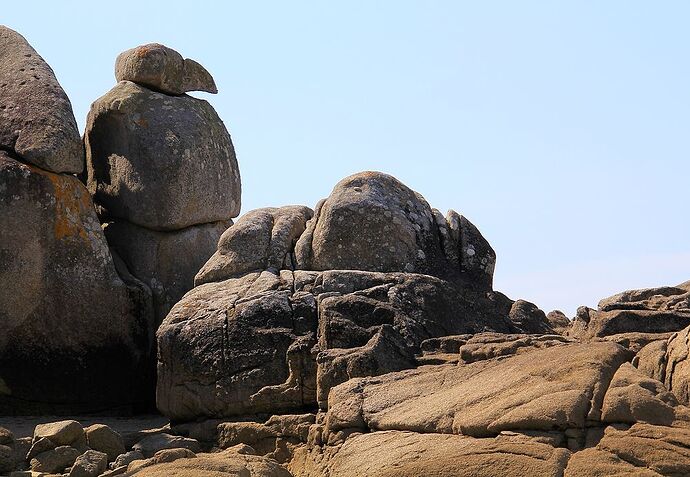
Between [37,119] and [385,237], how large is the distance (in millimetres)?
4930

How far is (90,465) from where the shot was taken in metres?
11.6

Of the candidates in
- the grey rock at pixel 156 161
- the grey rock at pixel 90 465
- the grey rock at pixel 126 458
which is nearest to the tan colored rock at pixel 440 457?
the grey rock at pixel 126 458

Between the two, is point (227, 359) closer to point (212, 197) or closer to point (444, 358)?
point (444, 358)

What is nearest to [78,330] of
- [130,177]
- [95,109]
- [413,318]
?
[130,177]

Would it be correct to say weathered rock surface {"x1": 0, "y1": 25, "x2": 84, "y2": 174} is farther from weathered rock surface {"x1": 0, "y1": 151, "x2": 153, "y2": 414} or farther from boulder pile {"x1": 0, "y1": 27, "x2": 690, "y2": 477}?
weathered rock surface {"x1": 0, "y1": 151, "x2": 153, "y2": 414}

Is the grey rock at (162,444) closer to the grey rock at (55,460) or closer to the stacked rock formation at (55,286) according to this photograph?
the grey rock at (55,460)

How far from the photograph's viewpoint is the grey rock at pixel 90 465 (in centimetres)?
1152

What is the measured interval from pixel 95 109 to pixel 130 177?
4.26ft

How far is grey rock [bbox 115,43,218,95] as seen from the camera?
732 inches

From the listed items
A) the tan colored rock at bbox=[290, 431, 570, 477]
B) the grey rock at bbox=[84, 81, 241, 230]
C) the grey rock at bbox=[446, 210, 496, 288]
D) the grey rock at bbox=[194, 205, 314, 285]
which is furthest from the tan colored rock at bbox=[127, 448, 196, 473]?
the grey rock at bbox=[84, 81, 241, 230]

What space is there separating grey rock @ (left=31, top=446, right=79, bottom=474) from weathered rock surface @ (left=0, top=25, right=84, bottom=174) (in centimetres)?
551

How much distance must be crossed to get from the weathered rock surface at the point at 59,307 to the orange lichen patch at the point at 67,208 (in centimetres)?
1

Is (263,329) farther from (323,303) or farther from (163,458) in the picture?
(163,458)

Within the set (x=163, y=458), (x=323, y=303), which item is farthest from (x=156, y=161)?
(x=163, y=458)
